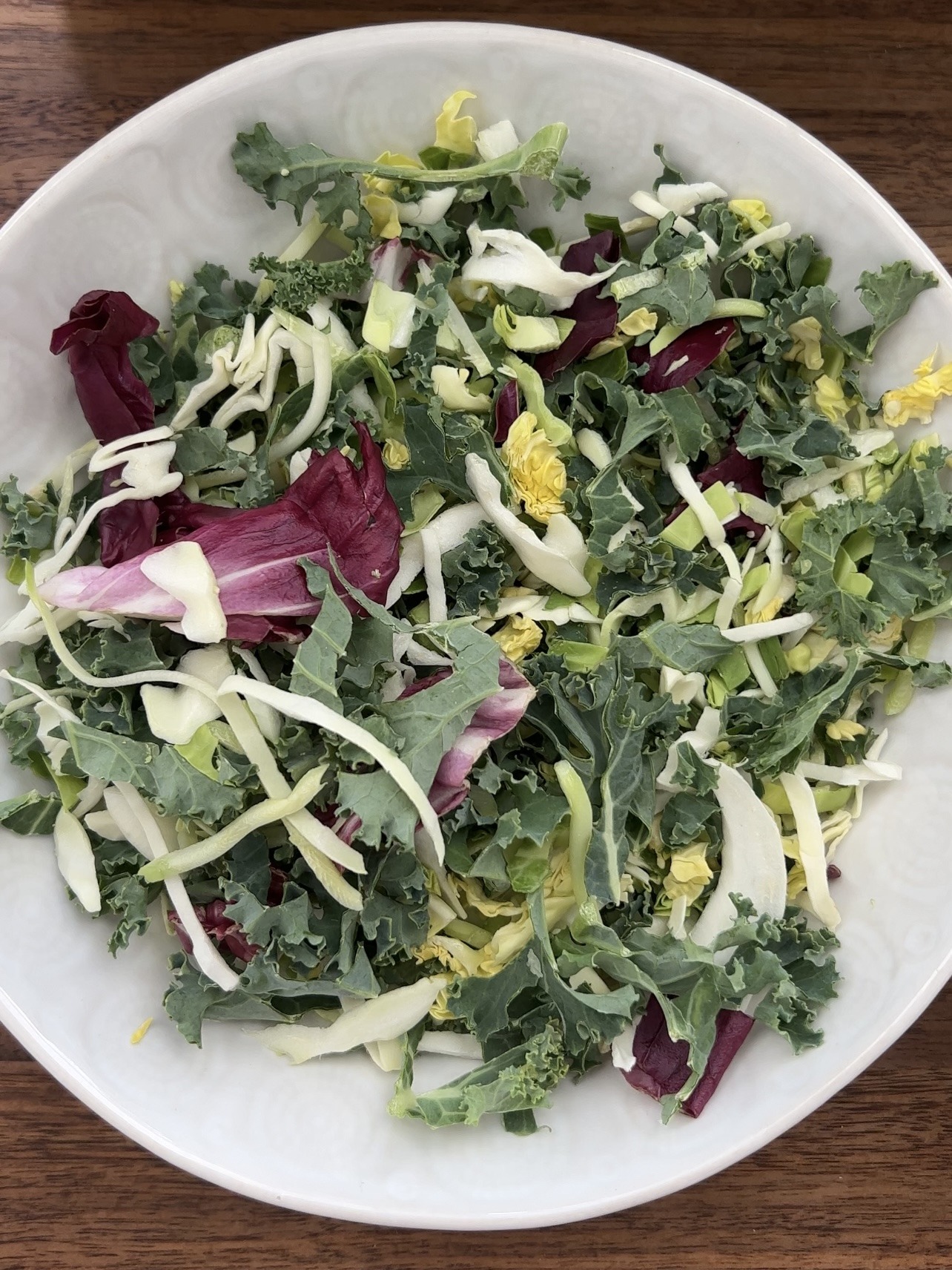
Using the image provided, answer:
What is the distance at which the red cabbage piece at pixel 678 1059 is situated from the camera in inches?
38.6

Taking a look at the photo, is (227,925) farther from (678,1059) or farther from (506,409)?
(506,409)

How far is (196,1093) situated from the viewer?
3.29 ft

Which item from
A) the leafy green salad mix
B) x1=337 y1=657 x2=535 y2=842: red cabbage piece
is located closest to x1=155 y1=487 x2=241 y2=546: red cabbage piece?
the leafy green salad mix

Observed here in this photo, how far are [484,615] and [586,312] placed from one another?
1.11 ft

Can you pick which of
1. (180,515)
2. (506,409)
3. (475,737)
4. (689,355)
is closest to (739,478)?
(689,355)

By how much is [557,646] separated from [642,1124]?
1.64 ft

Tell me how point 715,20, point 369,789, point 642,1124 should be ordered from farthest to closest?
point 715,20
point 642,1124
point 369,789

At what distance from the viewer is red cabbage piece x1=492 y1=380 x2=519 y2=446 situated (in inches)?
39.3

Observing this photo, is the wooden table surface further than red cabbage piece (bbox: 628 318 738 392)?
Yes

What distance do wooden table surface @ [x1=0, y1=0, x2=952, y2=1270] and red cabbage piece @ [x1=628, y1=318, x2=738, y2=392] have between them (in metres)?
0.38

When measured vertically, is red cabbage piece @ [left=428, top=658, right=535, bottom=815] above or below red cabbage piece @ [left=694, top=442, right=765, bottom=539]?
below

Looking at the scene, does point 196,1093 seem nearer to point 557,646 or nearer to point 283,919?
point 283,919

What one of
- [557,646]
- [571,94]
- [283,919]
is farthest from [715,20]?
[283,919]

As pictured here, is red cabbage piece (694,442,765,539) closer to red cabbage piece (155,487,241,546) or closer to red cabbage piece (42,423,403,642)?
red cabbage piece (42,423,403,642)
